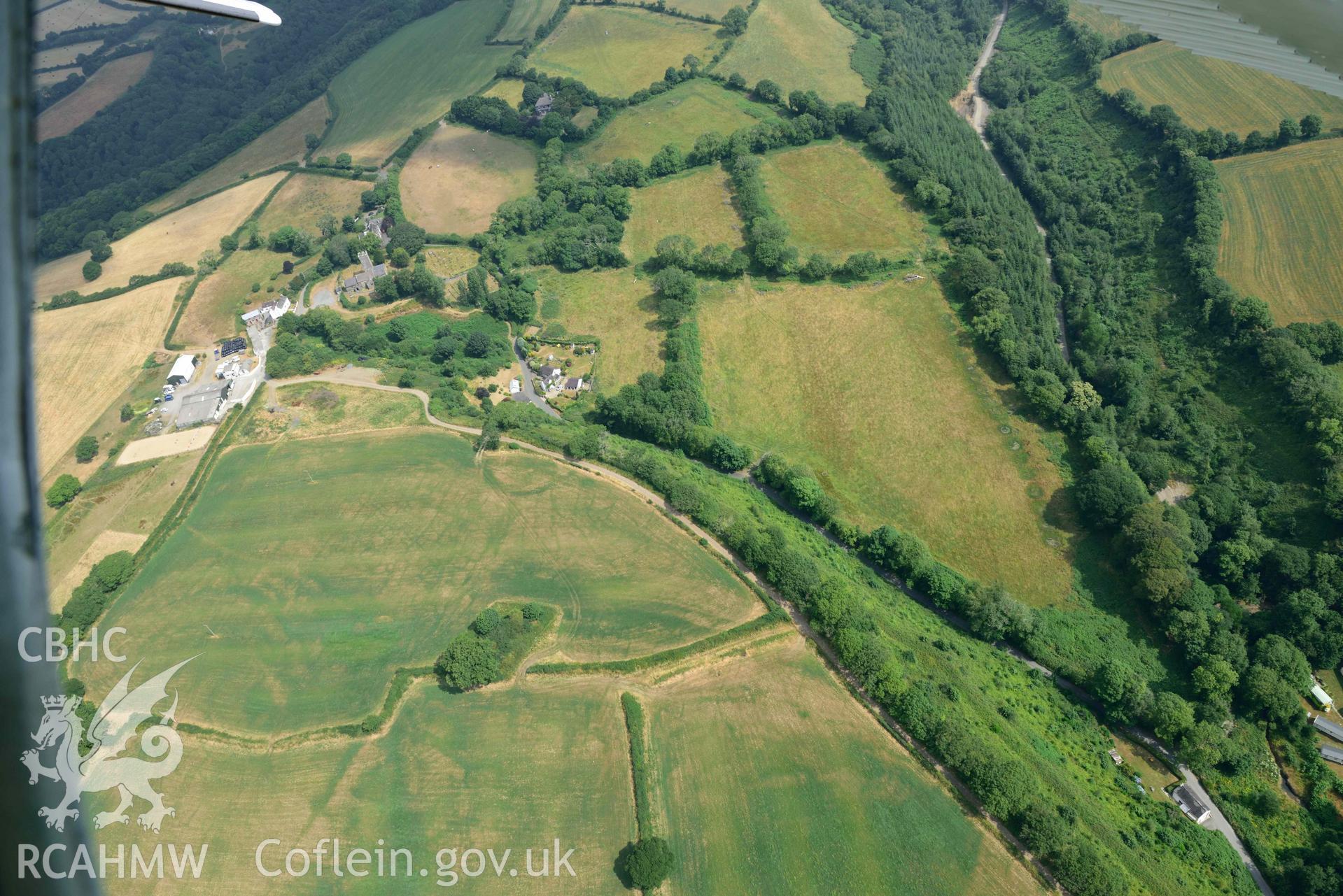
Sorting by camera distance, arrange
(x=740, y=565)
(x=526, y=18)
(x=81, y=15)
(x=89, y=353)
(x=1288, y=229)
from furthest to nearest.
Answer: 1. (x=81, y=15)
2. (x=526, y=18)
3. (x=89, y=353)
4. (x=1288, y=229)
5. (x=740, y=565)

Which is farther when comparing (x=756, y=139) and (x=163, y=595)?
(x=756, y=139)

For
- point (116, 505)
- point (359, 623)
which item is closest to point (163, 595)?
point (116, 505)

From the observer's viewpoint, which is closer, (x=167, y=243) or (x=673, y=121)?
(x=167, y=243)

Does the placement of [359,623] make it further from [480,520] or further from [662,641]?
[662,641]

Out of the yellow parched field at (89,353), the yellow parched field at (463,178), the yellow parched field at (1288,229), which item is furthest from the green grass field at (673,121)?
the yellow parched field at (1288,229)

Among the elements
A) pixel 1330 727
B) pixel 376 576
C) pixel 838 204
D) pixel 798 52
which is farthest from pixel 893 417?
pixel 798 52

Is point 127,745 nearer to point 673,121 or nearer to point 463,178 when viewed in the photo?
point 463,178

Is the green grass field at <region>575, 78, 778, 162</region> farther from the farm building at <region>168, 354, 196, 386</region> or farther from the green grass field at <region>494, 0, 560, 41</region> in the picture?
the farm building at <region>168, 354, 196, 386</region>
